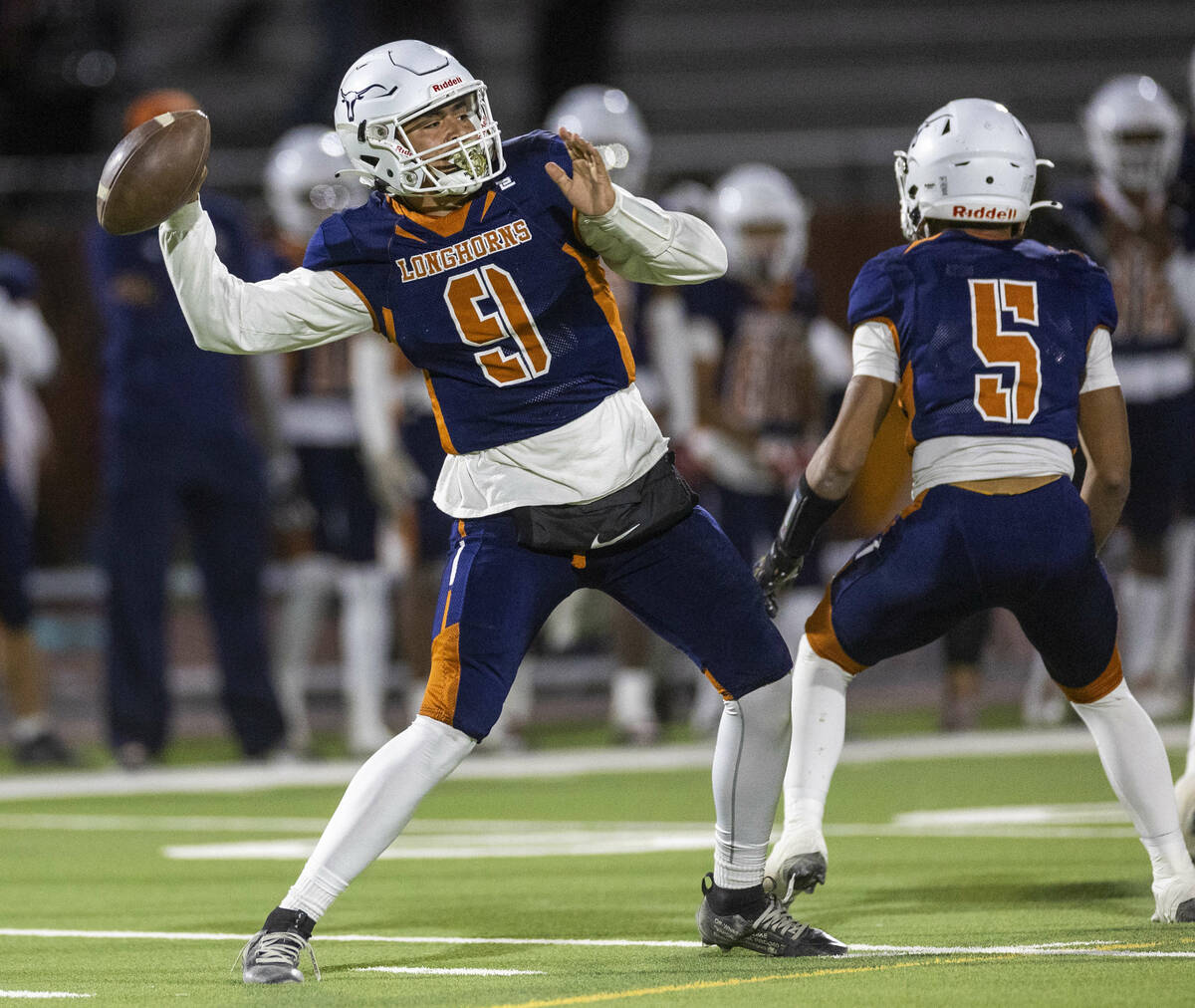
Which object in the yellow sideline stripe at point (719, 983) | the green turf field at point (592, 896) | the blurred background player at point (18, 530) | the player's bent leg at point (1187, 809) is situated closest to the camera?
the yellow sideline stripe at point (719, 983)

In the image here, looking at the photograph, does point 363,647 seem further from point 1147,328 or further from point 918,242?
point 918,242

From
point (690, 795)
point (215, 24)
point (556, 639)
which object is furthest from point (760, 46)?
point (690, 795)

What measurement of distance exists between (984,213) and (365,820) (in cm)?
191

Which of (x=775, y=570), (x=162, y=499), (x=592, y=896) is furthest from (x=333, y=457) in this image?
(x=775, y=570)

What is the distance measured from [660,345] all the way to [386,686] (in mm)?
2492

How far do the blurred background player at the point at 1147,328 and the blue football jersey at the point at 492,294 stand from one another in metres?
4.77

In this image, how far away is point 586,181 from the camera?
4230mm

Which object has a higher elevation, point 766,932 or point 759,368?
point 766,932

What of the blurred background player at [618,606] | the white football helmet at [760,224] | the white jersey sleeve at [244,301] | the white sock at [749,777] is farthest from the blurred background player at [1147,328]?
the white jersey sleeve at [244,301]

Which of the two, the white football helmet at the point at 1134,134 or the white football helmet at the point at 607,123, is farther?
the white football helmet at the point at 607,123

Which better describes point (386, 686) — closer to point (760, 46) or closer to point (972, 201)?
point (972, 201)

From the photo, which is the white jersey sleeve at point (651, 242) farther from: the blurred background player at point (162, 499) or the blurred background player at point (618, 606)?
the blurred background player at point (618, 606)

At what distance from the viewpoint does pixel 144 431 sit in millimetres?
8352

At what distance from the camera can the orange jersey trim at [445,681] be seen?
4207mm
